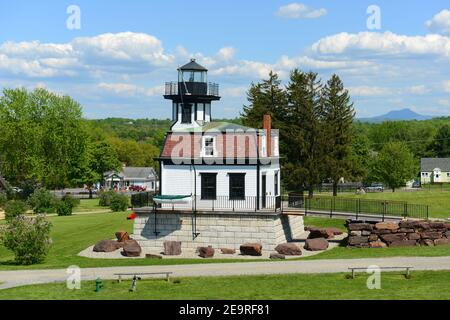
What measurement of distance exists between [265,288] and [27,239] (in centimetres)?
1579

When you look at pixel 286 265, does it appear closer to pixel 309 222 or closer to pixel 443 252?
pixel 443 252

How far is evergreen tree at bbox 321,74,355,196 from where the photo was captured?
67.4 metres

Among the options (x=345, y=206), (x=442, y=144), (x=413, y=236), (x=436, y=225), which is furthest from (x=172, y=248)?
(x=442, y=144)

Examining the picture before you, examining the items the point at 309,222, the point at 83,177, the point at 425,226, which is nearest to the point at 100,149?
the point at 83,177

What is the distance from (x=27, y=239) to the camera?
3606 cm

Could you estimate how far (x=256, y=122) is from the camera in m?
69.9

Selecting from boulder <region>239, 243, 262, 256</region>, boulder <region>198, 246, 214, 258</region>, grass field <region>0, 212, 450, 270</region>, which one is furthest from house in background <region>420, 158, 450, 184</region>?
boulder <region>198, 246, 214, 258</region>

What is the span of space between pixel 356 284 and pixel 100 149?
8186 centimetres

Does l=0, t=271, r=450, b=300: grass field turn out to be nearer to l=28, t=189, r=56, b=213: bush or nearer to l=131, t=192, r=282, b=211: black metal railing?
l=131, t=192, r=282, b=211: black metal railing

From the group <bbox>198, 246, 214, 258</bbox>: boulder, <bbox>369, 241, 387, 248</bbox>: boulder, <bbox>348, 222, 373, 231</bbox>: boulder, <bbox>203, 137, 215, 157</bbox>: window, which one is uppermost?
<bbox>203, 137, 215, 157</bbox>: window

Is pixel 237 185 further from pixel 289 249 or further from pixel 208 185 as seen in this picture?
pixel 289 249

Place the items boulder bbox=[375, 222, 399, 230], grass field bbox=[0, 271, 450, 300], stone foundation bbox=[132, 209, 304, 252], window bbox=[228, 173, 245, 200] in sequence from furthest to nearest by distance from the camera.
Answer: window bbox=[228, 173, 245, 200]
stone foundation bbox=[132, 209, 304, 252]
boulder bbox=[375, 222, 399, 230]
grass field bbox=[0, 271, 450, 300]

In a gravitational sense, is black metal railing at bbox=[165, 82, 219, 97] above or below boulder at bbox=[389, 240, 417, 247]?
above

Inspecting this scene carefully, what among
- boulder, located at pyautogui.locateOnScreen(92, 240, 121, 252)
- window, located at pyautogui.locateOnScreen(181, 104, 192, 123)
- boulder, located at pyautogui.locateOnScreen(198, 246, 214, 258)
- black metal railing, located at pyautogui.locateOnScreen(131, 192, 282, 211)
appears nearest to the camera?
boulder, located at pyautogui.locateOnScreen(198, 246, 214, 258)
